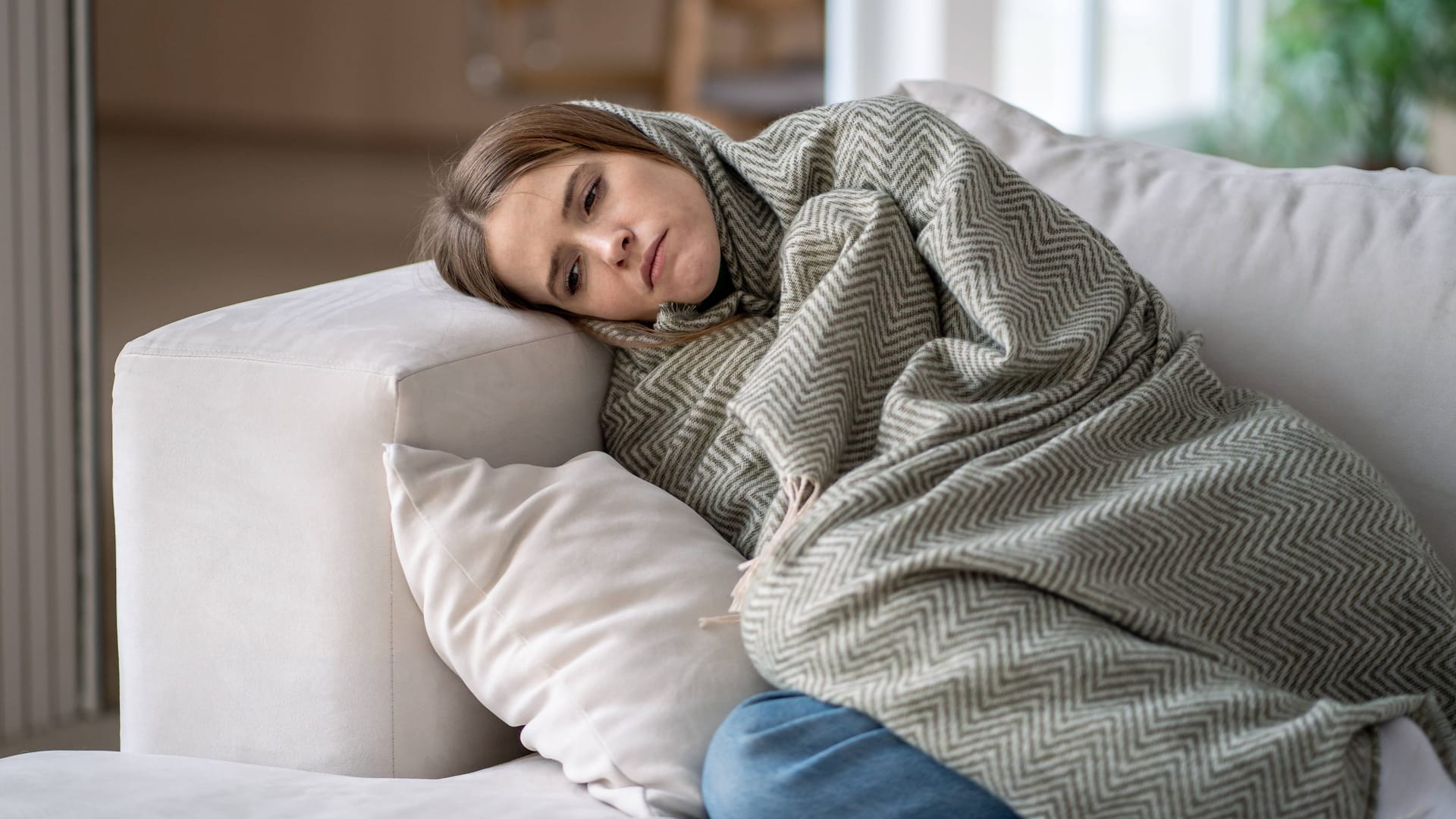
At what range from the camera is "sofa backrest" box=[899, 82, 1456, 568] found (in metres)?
1.03

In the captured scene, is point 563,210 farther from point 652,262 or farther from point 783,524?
point 783,524

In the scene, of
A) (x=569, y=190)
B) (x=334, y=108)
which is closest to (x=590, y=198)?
(x=569, y=190)

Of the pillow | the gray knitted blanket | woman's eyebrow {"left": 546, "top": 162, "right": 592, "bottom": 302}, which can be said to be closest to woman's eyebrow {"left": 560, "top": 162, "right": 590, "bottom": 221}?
woman's eyebrow {"left": 546, "top": 162, "right": 592, "bottom": 302}

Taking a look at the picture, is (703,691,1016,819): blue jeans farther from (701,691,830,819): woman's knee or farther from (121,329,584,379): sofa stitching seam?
(121,329,584,379): sofa stitching seam

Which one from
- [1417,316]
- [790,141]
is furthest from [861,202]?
[1417,316]

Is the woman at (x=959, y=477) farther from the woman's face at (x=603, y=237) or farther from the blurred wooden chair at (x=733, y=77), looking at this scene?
the blurred wooden chair at (x=733, y=77)

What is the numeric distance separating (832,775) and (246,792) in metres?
0.38

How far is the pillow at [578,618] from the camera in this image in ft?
2.72

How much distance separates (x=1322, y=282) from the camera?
1.09m

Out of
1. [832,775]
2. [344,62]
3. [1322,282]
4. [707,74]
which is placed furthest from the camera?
[707,74]

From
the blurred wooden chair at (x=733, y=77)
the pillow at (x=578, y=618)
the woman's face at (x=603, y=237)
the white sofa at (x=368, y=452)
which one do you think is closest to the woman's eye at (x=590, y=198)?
the woman's face at (x=603, y=237)

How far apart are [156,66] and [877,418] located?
6.41 feet

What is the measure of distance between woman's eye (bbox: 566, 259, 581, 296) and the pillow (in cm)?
24

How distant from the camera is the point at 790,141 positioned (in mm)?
1124
